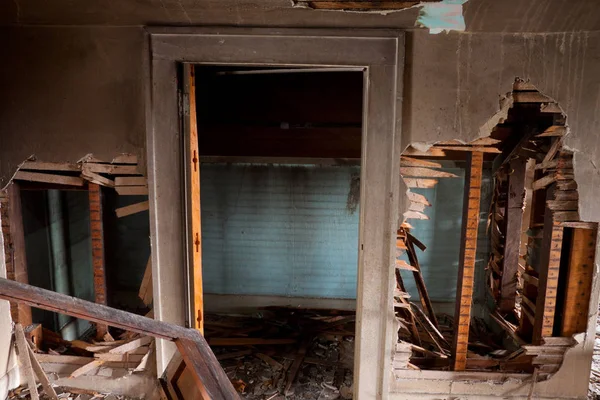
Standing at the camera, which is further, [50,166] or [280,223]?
[280,223]

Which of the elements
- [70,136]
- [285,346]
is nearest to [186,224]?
[70,136]

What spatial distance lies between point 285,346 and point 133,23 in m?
3.92

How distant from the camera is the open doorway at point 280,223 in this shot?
14.9 ft

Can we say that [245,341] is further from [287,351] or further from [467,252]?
[467,252]

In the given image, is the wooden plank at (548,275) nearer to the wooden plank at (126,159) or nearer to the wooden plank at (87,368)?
the wooden plank at (126,159)

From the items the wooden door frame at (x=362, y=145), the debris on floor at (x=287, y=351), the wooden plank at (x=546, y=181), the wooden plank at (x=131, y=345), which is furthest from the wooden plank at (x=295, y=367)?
the wooden plank at (x=546, y=181)

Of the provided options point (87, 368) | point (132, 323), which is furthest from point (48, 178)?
point (132, 323)

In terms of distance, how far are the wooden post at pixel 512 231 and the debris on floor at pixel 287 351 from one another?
6.37ft

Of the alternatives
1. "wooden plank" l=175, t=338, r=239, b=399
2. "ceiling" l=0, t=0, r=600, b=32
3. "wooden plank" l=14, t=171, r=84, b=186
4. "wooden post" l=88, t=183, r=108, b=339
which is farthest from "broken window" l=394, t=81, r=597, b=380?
"wooden plank" l=14, t=171, r=84, b=186

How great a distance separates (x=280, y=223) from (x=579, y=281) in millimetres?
3761

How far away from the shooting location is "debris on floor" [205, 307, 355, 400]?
4.06 meters

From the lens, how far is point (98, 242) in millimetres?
3350

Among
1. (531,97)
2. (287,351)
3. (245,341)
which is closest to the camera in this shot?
(531,97)

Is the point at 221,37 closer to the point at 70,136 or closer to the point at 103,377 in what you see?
the point at 70,136
